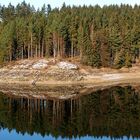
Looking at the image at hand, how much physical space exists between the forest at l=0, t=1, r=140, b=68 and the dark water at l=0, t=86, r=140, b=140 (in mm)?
32956

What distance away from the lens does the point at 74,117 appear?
191 feet

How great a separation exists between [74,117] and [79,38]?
65.3 m

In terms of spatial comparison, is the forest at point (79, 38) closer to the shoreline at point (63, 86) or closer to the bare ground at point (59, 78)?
the bare ground at point (59, 78)

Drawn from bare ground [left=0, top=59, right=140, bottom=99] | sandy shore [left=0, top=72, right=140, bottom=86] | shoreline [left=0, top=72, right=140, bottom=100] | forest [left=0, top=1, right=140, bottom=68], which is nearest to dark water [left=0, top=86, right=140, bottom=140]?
shoreline [left=0, top=72, right=140, bottom=100]

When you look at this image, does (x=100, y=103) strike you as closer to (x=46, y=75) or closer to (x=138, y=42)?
(x=46, y=75)

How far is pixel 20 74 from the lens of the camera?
354 feet

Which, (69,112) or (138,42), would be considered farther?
(138,42)

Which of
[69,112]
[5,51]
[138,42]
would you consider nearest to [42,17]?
[5,51]

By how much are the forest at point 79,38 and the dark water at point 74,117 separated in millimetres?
32956

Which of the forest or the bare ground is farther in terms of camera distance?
the forest

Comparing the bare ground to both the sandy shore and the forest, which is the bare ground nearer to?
the sandy shore

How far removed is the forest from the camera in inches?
4500

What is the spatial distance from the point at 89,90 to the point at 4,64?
136 ft

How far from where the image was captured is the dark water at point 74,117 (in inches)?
1876
